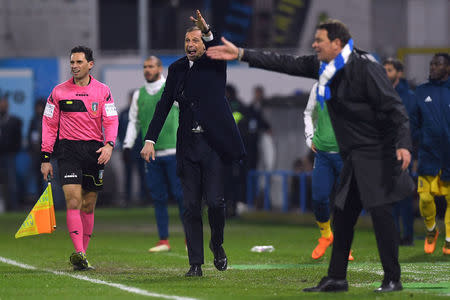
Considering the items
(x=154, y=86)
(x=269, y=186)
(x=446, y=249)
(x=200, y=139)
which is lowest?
(x=269, y=186)

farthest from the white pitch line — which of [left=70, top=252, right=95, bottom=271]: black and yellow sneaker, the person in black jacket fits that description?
the person in black jacket

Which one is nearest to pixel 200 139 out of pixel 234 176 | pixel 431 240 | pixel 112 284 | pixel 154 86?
pixel 112 284

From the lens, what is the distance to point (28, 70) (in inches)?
1026

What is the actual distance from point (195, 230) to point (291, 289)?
146cm

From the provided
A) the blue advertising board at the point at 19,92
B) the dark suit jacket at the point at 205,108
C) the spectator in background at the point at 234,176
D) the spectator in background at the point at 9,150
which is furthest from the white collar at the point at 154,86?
the blue advertising board at the point at 19,92

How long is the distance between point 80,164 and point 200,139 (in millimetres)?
1426

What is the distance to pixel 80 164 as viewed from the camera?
11.4 meters

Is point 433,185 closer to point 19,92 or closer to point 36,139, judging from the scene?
point 36,139

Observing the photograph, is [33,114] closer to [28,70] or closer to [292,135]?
[28,70]

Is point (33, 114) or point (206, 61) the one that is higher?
point (206, 61)

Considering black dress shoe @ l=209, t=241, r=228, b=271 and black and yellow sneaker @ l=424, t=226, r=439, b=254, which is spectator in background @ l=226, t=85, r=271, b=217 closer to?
black and yellow sneaker @ l=424, t=226, r=439, b=254

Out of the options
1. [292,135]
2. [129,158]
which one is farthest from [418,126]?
[129,158]

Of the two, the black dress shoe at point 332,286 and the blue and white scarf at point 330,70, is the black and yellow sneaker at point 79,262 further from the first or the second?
the blue and white scarf at point 330,70

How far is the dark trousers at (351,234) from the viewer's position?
352 inches
